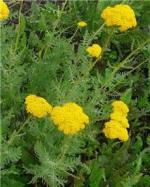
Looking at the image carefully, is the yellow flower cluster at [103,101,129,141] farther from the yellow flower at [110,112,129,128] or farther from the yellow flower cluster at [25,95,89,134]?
the yellow flower cluster at [25,95,89,134]

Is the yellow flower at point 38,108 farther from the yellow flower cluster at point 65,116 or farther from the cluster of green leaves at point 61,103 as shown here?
the cluster of green leaves at point 61,103

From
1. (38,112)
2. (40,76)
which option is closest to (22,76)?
(40,76)

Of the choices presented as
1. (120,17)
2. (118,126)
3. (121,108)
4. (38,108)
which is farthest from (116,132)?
(120,17)

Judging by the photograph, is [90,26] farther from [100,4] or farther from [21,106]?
[21,106]

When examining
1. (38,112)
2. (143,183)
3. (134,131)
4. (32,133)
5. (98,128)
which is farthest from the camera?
(134,131)

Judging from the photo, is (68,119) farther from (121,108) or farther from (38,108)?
(121,108)

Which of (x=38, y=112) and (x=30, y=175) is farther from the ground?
(x=38, y=112)

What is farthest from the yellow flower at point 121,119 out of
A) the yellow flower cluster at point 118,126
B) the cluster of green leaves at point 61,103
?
the cluster of green leaves at point 61,103

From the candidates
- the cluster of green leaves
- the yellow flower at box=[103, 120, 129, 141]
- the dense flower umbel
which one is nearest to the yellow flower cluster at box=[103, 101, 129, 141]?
the yellow flower at box=[103, 120, 129, 141]

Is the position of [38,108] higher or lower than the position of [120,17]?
lower
